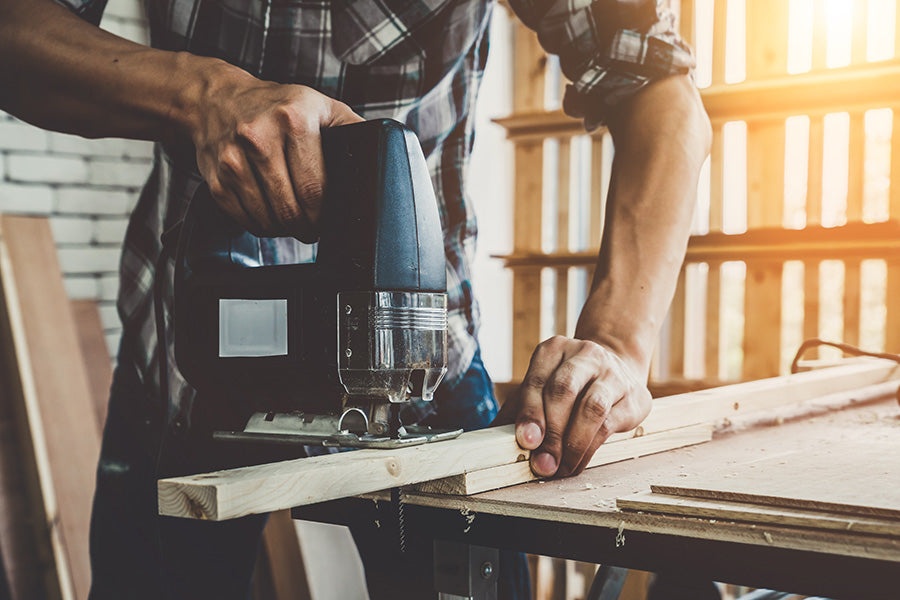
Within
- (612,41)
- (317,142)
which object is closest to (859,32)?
(612,41)

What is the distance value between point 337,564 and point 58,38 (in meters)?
2.32

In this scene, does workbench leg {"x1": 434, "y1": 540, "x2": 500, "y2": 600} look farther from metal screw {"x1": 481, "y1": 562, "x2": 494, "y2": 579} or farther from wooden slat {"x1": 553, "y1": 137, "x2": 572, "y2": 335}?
wooden slat {"x1": 553, "y1": 137, "x2": 572, "y2": 335}

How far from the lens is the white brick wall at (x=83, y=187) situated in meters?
2.96

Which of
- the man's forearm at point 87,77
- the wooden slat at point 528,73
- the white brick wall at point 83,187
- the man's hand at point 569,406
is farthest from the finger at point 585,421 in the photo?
the wooden slat at point 528,73

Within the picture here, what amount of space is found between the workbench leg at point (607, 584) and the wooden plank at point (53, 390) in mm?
1724

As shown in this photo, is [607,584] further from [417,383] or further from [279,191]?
[279,191]

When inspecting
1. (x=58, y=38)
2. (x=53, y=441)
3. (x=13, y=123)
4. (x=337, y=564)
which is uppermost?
(x=13, y=123)

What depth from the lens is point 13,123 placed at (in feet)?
9.62

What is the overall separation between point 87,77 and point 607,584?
3.74 ft

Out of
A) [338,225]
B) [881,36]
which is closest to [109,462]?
[338,225]

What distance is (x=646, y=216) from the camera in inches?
49.0

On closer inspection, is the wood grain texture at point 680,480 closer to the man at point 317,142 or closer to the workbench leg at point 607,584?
the man at point 317,142

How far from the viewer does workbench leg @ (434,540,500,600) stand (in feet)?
2.72

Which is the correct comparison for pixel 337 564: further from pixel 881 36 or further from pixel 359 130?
pixel 881 36
